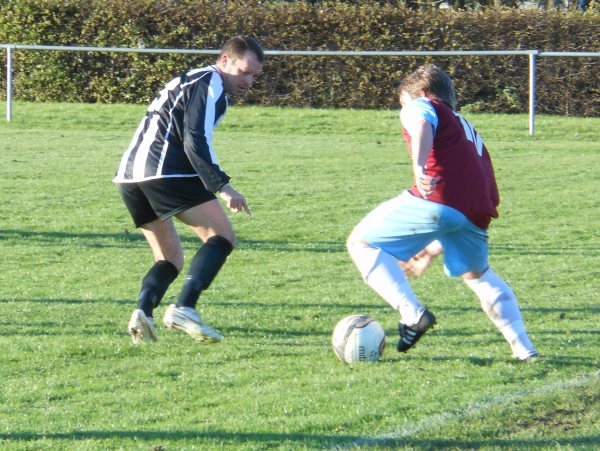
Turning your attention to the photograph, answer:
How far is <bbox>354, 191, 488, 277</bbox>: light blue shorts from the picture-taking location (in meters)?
5.47

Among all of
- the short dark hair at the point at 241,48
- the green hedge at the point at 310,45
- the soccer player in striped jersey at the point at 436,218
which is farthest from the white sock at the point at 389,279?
the green hedge at the point at 310,45

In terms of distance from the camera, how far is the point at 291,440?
14.5ft

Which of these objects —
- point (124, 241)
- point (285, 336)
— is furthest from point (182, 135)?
point (124, 241)

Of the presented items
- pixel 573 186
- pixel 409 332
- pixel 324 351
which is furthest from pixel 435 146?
pixel 573 186

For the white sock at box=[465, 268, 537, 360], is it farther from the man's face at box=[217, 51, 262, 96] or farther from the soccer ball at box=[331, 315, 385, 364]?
the man's face at box=[217, 51, 262, 96]

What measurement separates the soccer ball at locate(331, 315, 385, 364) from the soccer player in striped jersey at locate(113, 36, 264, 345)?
70cm

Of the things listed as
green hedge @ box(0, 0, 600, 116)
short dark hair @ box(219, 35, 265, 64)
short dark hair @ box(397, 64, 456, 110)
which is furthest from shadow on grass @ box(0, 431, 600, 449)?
green hedge @ box(0, 0, 600, 116)

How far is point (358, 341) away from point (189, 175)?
135cm

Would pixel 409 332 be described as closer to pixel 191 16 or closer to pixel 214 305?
pixel 214 305

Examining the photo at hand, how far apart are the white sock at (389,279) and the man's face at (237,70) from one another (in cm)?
117

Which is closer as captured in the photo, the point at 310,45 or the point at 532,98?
the point at 532,98

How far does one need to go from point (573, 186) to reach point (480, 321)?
270 inches

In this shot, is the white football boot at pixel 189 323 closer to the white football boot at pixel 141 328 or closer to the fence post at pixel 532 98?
the white football boot at pixel 141 328

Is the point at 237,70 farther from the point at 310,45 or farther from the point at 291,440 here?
the point at 310,45
